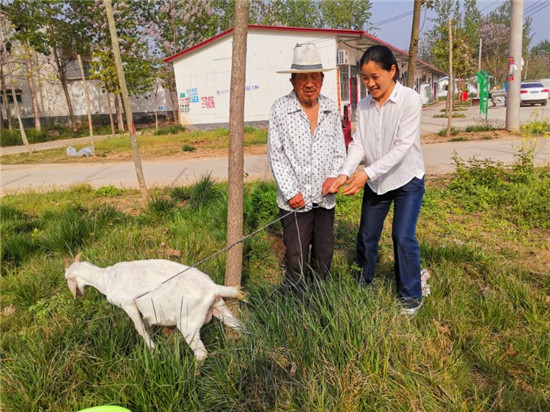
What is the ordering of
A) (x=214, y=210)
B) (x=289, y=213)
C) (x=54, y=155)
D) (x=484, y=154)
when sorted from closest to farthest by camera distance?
(x=289, y=213), (x=214, y=210), (x=484, y=154), (x=54, y=155)

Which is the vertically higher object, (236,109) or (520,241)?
(236,109)

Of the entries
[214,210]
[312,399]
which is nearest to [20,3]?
[214,210]

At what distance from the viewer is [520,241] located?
3967mm

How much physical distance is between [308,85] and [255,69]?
53.9ft

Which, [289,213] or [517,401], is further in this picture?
[289,213]

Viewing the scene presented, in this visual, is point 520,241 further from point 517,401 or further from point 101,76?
point 101,76

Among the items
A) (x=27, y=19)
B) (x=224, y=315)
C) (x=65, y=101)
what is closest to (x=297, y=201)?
(x=224, y=315)

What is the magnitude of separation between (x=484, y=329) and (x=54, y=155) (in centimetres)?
1481

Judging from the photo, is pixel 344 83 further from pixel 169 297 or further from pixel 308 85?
pixel 169 297

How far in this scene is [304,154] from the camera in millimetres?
2607

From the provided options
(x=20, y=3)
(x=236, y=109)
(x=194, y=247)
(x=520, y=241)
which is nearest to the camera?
(x=236, y=109)

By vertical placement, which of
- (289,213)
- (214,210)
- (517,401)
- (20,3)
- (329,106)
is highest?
(20,3)

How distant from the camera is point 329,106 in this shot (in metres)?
2.64

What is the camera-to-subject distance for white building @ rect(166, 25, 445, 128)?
17.0 m
